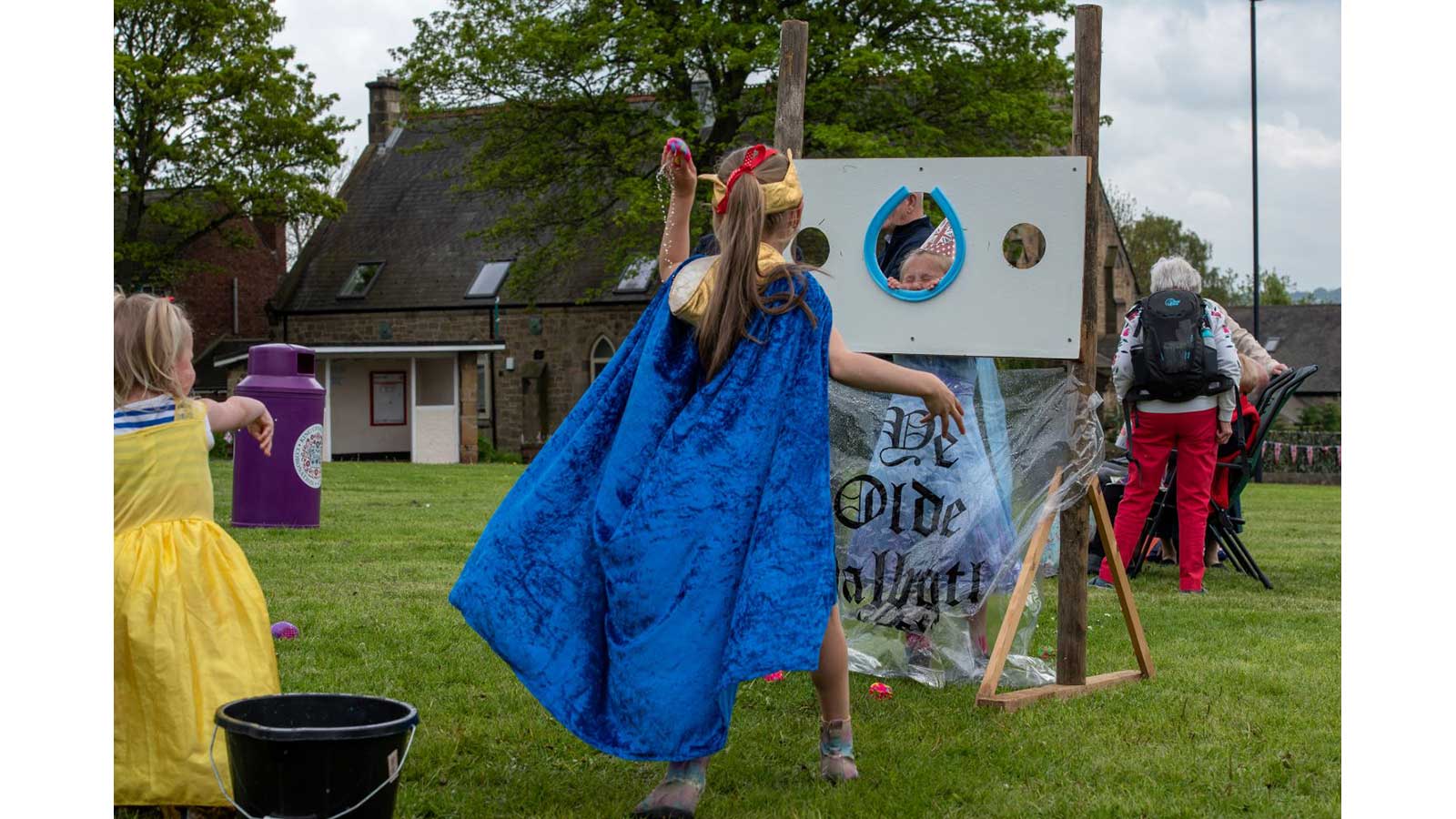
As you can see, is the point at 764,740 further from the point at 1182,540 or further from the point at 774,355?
the point at 1182,540

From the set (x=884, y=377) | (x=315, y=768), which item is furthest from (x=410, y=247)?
(x=315, y=768)

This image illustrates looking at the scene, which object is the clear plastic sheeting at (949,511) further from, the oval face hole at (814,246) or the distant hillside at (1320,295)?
the distant hillside at (1320,295)

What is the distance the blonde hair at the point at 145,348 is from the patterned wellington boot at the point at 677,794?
1.61 metres

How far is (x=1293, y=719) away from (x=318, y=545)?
673 cm

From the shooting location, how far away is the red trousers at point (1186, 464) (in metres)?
7.95

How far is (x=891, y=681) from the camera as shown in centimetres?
546

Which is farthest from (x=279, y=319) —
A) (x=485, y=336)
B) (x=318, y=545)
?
(x=318, y=545)

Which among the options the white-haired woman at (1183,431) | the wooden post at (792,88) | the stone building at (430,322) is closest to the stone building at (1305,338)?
the stone building at (430,322)

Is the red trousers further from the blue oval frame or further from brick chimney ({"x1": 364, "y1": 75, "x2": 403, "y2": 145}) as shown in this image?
brick chimney ({"x1": 364, "y1": 75, "x2": 403, "y2": 145})

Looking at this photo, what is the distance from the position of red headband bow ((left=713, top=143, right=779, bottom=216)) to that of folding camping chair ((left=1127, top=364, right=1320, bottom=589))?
5.33 meters

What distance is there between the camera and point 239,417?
154 inches

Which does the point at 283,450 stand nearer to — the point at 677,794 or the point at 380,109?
the point at 677,794

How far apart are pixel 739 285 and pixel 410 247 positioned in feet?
109

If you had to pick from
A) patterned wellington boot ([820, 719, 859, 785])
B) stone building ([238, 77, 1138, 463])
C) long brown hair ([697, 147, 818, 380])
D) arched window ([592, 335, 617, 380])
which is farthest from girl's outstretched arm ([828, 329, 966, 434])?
arched window ([592, 335, 617, 380])
